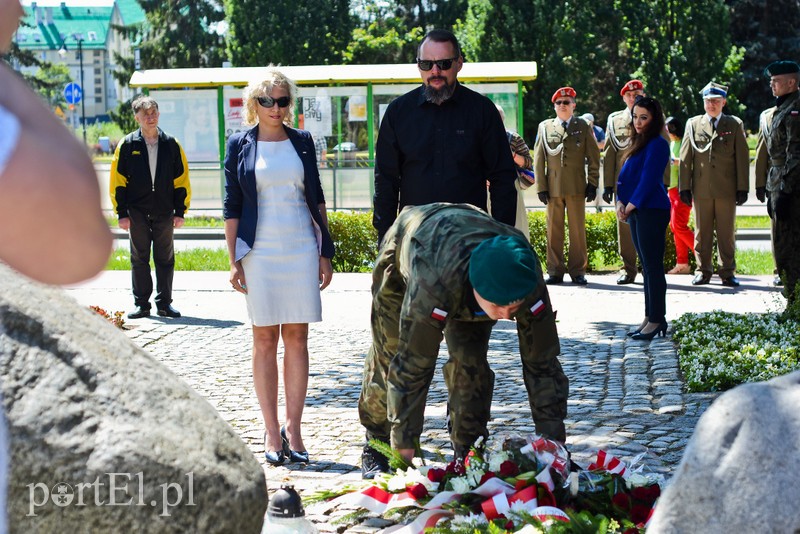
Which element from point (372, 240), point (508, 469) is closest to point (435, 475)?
point (508, 469)

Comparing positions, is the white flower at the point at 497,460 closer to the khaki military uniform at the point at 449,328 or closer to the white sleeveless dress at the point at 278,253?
the khaki military uniform at the point at 449,328

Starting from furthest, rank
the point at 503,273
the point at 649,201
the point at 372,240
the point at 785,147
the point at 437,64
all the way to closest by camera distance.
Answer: the point at 372,240, the point at 785,147, the point at 649,201, the point at 437,64, the point at 503,273

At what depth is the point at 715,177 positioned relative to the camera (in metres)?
13.2

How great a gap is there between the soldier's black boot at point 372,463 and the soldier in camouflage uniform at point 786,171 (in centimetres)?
600

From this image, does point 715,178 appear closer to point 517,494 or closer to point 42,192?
point 517,494

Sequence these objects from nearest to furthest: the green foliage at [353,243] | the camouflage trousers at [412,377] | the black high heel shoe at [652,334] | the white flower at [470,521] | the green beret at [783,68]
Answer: the white flower at [470,521]
the camouflage trousers at [412,377]
the black high heel shoe at [652,334]
the green beret at [783,68]
the green foliage at [353,243]

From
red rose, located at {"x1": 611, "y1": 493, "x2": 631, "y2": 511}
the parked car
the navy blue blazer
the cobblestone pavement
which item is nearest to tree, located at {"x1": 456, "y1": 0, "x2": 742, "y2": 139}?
the parked car

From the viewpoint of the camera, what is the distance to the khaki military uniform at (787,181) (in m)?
10.5

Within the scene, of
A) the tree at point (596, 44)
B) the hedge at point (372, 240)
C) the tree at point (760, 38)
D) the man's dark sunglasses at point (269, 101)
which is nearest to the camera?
the man's dark sunglasses at point (269, 101)

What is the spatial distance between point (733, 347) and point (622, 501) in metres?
4.21

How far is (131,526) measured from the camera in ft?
8.63

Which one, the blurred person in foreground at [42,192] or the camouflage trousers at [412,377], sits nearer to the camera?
the blurred person in foreground at [42,192]

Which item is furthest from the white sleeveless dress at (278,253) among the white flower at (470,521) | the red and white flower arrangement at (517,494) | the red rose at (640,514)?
the red rose at (640,514)

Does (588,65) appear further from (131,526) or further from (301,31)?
(131,526)
